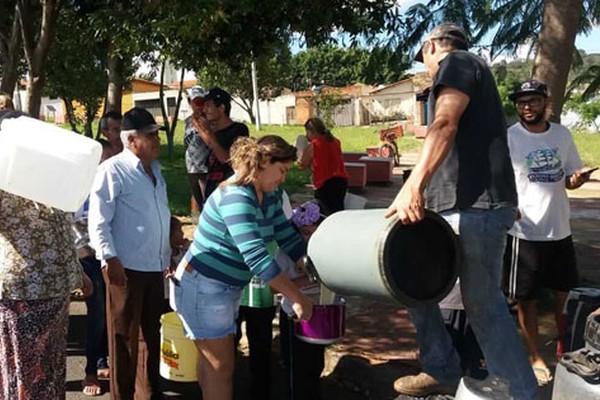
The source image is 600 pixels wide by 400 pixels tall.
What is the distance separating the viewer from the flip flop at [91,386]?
4.25 metres

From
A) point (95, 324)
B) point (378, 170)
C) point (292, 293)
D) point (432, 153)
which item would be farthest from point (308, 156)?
point (378, 170)

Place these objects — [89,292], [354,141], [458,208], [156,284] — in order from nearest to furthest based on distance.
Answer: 1. [458,208]
2. [89,292]
3. [156,284]
4. [354,141]

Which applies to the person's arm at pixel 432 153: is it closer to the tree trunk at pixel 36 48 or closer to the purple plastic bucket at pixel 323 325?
the purple plastic bucket at pixel 323 325

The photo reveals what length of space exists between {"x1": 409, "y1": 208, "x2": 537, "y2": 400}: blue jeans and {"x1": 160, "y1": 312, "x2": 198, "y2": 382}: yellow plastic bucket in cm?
161

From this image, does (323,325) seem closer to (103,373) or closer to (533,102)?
(103,373)

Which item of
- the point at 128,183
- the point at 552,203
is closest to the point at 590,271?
the point at 552,203

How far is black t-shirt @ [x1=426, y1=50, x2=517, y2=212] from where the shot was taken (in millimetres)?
2891

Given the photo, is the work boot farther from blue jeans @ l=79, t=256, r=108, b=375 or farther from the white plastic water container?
blue jeans @ l=79, t=256, r=108, b=375

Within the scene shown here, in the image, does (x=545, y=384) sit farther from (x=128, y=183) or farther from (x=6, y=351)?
(x=6, y=351)

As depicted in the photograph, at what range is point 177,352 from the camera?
3.81 metres

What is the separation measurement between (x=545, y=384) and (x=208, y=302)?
2115 millimetres

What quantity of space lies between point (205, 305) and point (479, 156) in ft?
4.70

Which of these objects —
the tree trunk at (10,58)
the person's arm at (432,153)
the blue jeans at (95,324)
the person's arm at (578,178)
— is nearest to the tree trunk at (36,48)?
the tree trunk at (10,58)

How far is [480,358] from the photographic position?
13.1 feet
